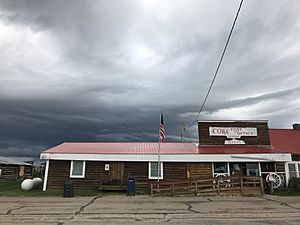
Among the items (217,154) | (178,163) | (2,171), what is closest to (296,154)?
(217,154)

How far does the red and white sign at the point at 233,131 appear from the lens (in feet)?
85.2

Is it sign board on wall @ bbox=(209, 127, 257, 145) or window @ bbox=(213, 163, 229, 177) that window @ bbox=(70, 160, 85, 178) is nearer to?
window @ bbox=(213, 163, 229, 177)

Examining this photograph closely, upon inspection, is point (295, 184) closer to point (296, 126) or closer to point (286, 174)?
point (286, 174)

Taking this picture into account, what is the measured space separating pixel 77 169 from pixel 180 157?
8.02 meters

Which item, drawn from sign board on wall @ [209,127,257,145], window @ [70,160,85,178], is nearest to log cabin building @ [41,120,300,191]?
window @ [70,160,85,178]

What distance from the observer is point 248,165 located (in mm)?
23188

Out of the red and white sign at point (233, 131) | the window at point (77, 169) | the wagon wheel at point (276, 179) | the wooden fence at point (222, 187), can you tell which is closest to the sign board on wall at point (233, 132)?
the red and white sign at point (233, 131)

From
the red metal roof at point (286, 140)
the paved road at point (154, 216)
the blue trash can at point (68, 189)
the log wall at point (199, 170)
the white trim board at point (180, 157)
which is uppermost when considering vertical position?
the red metal roof at point (286, 140)

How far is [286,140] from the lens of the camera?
27.9 m

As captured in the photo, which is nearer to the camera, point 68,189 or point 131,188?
point 68,189

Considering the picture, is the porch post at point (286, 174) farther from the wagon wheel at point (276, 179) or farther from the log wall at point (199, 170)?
the log wall at point (199, 170)

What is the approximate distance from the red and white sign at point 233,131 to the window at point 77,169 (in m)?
11.1

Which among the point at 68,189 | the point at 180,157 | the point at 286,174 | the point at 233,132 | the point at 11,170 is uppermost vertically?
the point at 233,132

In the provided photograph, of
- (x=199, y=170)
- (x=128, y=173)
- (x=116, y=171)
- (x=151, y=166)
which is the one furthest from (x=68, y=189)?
(x=199, y=170)
